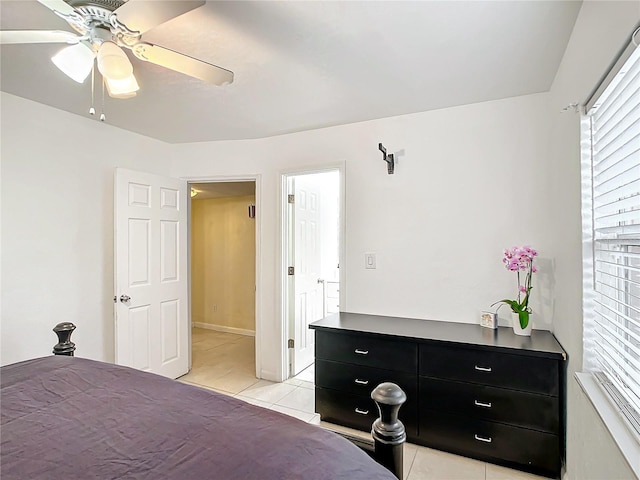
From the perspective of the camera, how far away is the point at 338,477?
2.90 ft

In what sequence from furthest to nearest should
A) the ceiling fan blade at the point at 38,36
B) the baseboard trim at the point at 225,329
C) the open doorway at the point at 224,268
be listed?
the baseboard trim at the point at 225,329 → the open doorway at the point at 224,268 → the ceiling fan blade at the point at 38,36

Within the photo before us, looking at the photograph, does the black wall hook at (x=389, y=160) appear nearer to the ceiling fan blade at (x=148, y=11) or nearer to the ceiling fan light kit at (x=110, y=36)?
the ceiling fan light kit at (x=110, y=36)

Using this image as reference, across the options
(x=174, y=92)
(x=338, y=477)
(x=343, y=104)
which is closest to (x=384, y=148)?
(x=343, y=104)

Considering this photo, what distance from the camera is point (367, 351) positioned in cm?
242

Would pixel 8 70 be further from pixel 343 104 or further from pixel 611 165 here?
pixel 611 165

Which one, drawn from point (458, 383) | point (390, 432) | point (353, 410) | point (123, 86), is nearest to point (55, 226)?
point (123, 86)

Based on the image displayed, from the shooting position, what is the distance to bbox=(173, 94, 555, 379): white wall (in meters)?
2.41

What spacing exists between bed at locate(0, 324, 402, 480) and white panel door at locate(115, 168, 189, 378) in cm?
167

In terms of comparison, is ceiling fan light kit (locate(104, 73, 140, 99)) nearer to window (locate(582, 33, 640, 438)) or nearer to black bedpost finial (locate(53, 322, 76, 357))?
black bedpost finial (locate(53, 322, 76, 357))

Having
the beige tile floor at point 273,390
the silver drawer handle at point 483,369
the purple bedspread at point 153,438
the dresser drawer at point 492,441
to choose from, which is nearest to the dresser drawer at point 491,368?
the silver drawer handle at point 483,369

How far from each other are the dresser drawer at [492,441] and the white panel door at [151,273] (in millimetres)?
2422

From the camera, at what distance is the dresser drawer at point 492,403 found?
6.37ft

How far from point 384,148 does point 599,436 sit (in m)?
2.16

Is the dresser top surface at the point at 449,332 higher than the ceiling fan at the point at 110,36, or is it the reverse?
the ceiling fan at the point at 110,36
